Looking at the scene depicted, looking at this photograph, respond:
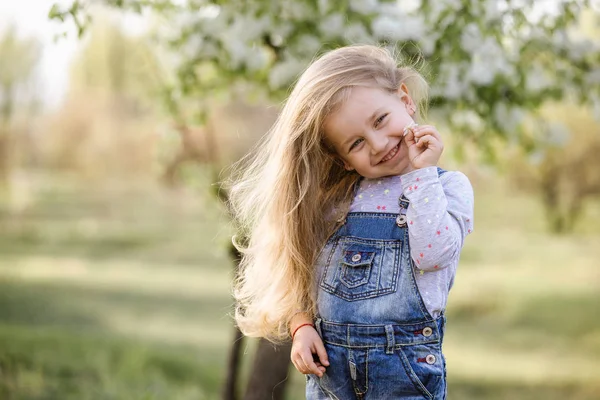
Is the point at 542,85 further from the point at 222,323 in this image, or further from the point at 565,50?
the point at 222,323

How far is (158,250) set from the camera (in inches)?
385

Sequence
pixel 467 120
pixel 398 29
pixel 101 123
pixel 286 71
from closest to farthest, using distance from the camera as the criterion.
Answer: pixel 398 29 < pixel 286 71 < pixel 467 120 < pixel 101 123

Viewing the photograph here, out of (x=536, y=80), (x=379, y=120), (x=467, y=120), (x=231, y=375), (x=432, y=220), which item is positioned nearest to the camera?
(x=432, y=220)

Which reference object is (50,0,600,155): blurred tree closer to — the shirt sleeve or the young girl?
the young girl

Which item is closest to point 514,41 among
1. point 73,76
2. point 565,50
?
point 565,50

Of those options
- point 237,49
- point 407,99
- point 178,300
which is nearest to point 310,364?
point 407,99

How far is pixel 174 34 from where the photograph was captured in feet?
10.9

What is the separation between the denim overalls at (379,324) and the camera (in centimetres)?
157

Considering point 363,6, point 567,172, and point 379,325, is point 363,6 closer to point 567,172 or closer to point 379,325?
point 379,325

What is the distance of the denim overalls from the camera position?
1565mm

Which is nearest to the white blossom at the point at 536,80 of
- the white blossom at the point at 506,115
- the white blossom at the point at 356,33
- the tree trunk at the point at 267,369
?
the white blossom at the point at 506,115

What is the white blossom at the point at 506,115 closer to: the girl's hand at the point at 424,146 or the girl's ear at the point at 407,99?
the girl's ear at the point at 407,99

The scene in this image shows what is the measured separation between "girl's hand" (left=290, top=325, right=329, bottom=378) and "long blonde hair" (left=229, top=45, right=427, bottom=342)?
0.07m

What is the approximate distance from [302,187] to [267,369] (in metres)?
1.32
